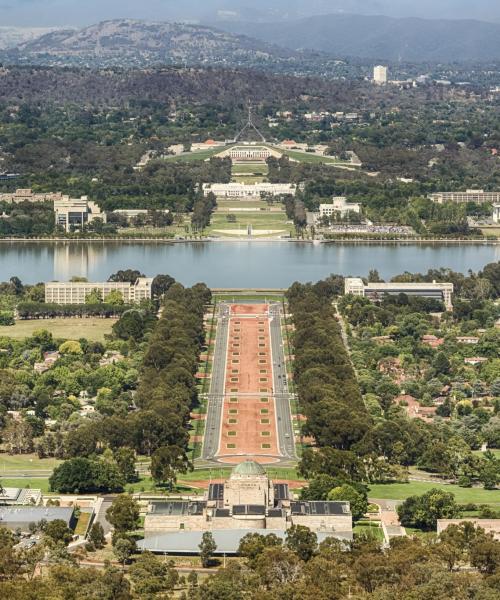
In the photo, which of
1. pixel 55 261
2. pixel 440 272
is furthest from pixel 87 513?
pixel 55 261

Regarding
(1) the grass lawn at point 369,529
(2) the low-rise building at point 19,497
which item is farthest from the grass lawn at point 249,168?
(1) the grass lawn at point 369,529

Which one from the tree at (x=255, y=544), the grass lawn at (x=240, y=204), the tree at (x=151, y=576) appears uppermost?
the tree at (x=151, y=576)

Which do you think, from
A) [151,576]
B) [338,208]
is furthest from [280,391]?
[338,208]

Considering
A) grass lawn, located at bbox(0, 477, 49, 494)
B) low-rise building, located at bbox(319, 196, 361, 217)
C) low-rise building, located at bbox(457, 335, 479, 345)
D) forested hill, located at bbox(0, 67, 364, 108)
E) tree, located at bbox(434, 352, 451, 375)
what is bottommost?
forested hill, located at bbox(0, 67, 364, 108)

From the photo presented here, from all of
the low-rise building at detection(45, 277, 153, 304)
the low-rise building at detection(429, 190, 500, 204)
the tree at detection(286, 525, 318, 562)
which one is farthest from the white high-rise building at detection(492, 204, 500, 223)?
the tree at detection(286, 525, 318, 562)

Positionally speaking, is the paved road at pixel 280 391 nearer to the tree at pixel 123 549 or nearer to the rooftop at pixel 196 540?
the rooftop at pixel 196 540

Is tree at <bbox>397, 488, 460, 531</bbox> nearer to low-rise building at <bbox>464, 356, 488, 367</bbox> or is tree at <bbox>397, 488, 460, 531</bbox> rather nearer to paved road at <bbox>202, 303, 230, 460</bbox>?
paved road at <bbox>202, 303, 230, 460</bbox>
